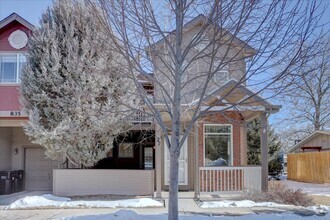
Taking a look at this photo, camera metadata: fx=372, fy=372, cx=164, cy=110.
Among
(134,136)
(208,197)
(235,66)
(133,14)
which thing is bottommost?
(208,197)

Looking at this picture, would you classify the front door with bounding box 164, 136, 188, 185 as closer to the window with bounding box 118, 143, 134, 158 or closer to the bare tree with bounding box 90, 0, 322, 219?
the window with bounding box 118, 143, 134, 158

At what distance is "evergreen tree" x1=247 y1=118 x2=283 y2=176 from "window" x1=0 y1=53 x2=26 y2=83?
12.0 meters

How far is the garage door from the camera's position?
1861 cm

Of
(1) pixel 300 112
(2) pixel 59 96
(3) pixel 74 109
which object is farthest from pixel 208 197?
(1) pixel 300 112

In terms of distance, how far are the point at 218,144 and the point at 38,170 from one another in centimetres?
926

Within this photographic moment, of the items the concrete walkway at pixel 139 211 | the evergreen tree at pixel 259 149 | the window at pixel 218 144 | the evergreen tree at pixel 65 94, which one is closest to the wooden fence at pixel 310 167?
the evergreen tree at pixel 259 149

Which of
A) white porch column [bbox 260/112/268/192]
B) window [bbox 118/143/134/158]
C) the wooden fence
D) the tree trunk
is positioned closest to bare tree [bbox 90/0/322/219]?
the tree trunk

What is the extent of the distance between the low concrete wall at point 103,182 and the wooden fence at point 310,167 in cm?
1307

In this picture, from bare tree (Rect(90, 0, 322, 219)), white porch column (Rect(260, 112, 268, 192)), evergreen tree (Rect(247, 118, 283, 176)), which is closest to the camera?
bare tree (Rect(90, 0, 322, 219))

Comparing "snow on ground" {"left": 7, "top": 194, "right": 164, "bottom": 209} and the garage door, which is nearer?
"snow on ground" {"left": 7, "top": 194, "right": 164, "bottom": 209}

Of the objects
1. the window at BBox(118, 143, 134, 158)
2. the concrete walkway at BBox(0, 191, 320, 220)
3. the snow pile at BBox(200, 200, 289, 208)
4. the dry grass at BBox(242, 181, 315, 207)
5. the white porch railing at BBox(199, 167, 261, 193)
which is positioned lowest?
the concrete walkway at BBox(0, 191, 320, 220)

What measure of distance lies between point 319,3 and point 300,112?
26536mm

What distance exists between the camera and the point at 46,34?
14.4 meters

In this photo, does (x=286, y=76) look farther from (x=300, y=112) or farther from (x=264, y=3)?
(x=300, y=112)
